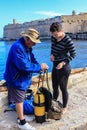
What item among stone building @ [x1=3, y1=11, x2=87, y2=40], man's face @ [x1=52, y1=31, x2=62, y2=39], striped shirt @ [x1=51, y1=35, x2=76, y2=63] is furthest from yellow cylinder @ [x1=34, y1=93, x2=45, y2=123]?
stone building @ [x1=3, y1=11, x2=87, y2=40]

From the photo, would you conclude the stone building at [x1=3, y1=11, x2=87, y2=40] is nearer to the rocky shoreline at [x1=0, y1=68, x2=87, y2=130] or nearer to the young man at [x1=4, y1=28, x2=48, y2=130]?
the rocky shoreline at [x1=0, y1=68, x2=87, y2=130]

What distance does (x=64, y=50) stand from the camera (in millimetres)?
5223

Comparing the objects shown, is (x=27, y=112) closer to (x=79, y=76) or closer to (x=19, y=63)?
(x=19, y=63)

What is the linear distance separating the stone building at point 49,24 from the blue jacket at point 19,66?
104 m

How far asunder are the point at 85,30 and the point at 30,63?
104m

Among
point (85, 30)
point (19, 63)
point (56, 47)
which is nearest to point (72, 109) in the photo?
point (56, 47)

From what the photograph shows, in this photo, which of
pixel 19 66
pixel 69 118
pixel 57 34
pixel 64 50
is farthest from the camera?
pixel 69 118

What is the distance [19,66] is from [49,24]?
111191mm

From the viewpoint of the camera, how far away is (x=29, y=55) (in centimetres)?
483

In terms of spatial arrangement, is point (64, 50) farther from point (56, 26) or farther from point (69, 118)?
point (69, 118)

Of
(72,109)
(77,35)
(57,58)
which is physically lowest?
(77,35)

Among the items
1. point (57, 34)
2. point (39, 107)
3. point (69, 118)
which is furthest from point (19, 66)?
point (69, 118)

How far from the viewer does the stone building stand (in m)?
110

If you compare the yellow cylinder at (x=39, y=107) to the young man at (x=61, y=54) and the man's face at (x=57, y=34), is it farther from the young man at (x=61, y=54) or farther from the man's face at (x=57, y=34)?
the man's face at (x=57, y=34)
